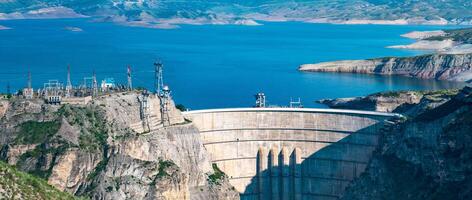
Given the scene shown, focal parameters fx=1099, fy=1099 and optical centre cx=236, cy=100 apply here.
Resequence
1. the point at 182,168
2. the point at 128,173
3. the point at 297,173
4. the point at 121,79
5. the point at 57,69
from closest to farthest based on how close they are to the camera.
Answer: the point at 128,173 → the point at 182,168 → the point at 297,173 → the point at 121,79 → the point at 57,69

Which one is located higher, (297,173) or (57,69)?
(57,69)

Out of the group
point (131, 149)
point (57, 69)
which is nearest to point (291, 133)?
point (131, 149)

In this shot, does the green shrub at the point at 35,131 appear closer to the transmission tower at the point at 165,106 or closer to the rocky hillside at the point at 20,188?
the transmission tower at the point at 165,106

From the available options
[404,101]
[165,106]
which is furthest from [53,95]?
[404,101]

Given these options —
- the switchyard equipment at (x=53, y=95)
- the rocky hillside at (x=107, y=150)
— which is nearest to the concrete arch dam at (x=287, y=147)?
the rocky hillside at (x=107, y=150)

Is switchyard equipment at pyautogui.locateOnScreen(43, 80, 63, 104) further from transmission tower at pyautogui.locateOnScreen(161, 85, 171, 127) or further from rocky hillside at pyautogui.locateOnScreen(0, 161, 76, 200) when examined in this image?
rocky hillside at pyautogui.locateOnScreen(0, 161, 76, 200)

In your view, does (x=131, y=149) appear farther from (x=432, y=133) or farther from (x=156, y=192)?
(x=432, y=133)

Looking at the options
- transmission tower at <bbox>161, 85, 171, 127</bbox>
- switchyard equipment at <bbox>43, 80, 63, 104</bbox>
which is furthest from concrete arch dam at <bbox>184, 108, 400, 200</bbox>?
switchyard equipment at <bbox>43, 80, 63, 104</bbox>
